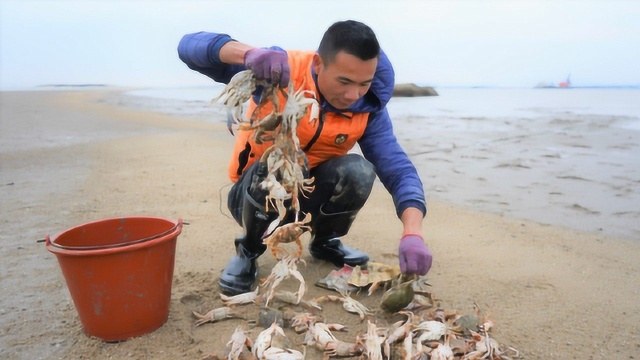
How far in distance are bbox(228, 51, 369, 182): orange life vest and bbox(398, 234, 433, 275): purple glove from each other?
2.77 feet

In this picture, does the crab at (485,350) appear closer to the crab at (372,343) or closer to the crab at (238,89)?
the crab at (372,343)

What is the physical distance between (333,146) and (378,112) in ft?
1.13

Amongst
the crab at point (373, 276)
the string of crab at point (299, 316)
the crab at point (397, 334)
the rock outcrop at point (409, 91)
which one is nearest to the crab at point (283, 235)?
the string of crab at point (299, 316)

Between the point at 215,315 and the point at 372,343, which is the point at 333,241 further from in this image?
the point at 372,343

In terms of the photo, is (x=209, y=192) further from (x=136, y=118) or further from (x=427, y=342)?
(x=136, y=118)

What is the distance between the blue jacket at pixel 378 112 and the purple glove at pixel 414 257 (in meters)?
0.31

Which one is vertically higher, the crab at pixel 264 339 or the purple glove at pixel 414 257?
the purple glove at pixel 414 257

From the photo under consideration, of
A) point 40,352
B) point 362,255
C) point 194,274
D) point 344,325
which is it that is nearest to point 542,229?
point 362,255

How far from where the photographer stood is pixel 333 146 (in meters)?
3.12

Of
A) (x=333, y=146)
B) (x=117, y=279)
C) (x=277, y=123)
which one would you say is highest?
(x=277, y=123)

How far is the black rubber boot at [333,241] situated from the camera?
10.9 ft

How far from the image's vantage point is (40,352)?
2379 mm

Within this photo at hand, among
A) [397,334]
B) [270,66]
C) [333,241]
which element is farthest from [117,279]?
[333,241]

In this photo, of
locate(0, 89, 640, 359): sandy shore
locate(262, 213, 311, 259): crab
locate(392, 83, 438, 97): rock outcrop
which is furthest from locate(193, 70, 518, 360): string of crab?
locate(392, 83, 438, 97): rock outcrop
